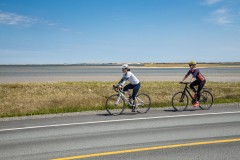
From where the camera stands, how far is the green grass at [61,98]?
49.3 ft

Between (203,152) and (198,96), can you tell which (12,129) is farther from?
(198,96)

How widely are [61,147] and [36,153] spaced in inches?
27.5

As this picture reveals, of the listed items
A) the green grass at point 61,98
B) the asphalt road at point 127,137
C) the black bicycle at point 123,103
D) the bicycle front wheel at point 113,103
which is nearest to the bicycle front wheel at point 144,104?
the black bicycle at point 123,103

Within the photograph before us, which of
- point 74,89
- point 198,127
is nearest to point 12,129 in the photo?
point 198,127

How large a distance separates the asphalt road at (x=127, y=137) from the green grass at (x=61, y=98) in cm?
330

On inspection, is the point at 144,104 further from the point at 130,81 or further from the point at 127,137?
Answer: the point at 127,137

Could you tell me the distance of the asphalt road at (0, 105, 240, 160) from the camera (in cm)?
640

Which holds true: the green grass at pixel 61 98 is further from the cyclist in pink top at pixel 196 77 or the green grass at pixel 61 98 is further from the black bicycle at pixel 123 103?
the cyclist in pink top at pixel 196 77

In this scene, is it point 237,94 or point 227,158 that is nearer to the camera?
point 227,158

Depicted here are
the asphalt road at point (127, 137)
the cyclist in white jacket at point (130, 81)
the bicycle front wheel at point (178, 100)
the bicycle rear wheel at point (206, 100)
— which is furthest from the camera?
the bicycle rear wheel at point (206, 100)

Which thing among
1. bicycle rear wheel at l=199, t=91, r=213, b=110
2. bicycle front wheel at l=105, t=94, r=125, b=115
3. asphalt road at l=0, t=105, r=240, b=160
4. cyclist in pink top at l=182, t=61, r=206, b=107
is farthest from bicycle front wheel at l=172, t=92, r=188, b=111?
bicycle front wheel at l=105, t=94, r=125, b=115

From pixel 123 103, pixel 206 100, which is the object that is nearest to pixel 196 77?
pixel 206 100

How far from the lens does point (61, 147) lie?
716 centimetres

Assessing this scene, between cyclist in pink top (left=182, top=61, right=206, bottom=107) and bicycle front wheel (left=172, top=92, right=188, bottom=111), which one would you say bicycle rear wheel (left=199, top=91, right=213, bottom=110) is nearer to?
cyclist in pink top (left=182, top=61, right=206, bottom=107)
